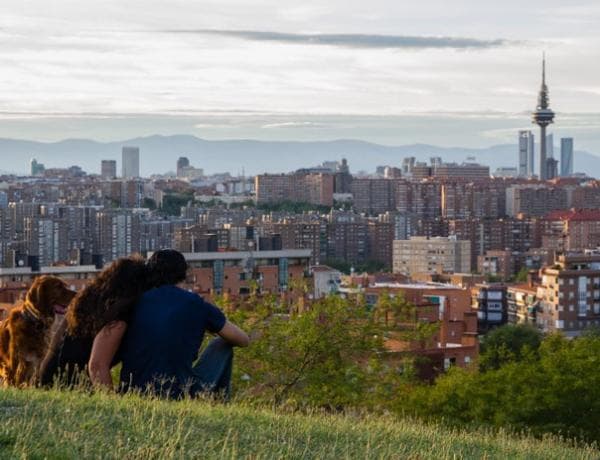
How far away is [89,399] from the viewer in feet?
19.2

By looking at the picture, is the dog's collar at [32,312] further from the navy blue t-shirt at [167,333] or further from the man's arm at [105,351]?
the navy blue t-shirt at [167,333]

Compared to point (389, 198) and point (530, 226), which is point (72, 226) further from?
point (389, 198)

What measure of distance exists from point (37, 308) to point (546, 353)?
13819 mm

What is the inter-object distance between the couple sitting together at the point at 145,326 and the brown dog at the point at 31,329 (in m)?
0.10

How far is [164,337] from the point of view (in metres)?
6.17

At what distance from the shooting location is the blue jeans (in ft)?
20.9

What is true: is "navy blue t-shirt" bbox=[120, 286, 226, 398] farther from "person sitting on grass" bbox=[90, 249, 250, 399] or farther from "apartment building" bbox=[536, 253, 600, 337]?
"apartment building" bbox=[536, 253, 600, 337]

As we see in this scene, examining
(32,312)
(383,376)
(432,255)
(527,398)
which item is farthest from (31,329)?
(432,255)

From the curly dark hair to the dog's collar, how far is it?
18 centimetres

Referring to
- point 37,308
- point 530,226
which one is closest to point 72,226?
point 530,226

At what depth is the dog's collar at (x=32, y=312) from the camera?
250 inches

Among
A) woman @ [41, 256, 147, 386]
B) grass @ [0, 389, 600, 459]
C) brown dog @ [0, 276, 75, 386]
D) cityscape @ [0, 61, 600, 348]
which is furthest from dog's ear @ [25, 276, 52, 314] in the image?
cityscape @ [0, 61, 600, 348]

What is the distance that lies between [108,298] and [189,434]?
43.6 inches

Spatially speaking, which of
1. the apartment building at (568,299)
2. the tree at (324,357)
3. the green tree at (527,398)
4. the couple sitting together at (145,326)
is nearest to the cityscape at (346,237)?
the apartment building at (568,299)
